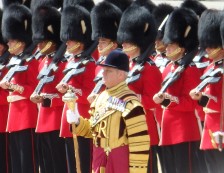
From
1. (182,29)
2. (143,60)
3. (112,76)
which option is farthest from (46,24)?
(112,76)

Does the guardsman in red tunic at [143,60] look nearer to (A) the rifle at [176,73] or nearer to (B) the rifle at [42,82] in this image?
(A) the rifle at [176,73]

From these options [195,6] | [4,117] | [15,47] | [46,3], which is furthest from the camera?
[46,3]

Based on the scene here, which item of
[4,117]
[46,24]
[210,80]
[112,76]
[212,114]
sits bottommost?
[212,114]

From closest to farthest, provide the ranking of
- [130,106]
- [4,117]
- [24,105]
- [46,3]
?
[130,106] < [24,105] < [4,117] < [46,3]

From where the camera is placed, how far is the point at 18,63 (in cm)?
841

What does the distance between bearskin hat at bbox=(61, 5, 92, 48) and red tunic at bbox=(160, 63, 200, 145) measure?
1005 millimetres

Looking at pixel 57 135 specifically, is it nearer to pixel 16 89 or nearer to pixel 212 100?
pixel 16 89

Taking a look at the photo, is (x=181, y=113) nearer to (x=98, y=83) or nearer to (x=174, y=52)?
(x=174, y=52)

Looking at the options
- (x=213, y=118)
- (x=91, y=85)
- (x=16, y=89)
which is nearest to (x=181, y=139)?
(x=213, y=118)

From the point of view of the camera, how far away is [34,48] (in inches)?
339

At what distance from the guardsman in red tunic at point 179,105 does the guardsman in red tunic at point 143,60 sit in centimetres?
12

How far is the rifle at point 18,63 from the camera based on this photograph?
834 centimetres

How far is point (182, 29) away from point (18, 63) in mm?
1617

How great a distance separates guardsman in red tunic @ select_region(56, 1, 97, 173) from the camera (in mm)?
7879
